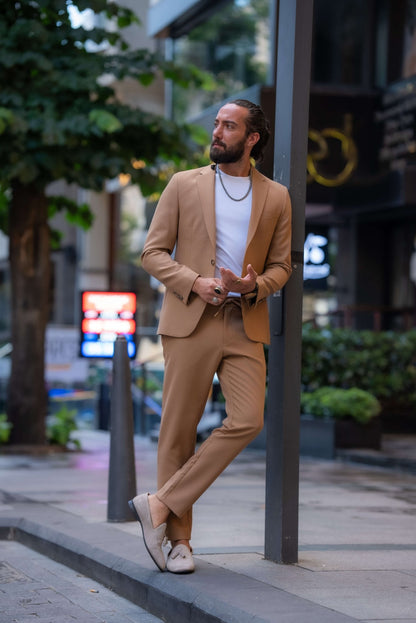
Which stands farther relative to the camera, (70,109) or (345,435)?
(70,109)

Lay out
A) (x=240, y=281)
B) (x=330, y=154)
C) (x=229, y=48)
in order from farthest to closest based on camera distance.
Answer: (x=229, y=48) → (x=330, y=154) → (x=240, y=281)

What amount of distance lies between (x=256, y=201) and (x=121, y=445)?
2388 millimetres

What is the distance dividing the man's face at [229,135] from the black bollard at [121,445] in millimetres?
2140

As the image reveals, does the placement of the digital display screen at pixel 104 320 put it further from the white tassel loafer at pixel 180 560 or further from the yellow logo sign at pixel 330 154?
the white tassel loafer at pixel 180 560

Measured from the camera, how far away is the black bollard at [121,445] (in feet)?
22.5

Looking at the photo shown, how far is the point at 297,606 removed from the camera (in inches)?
168

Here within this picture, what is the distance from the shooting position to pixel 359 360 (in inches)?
524

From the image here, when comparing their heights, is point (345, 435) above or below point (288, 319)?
below

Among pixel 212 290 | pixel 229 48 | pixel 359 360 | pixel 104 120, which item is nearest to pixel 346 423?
pixel 359 360

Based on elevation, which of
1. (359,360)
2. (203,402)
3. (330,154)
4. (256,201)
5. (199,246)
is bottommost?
(203,402)

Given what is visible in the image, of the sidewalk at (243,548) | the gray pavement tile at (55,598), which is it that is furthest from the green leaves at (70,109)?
the gray pavement tile at (55,598)

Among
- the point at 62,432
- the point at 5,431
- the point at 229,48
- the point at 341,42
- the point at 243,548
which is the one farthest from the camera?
the point at 229,48

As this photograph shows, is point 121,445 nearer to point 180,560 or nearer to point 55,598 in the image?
point 55,598

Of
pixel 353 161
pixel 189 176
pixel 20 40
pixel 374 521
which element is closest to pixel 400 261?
pixel 353 161
